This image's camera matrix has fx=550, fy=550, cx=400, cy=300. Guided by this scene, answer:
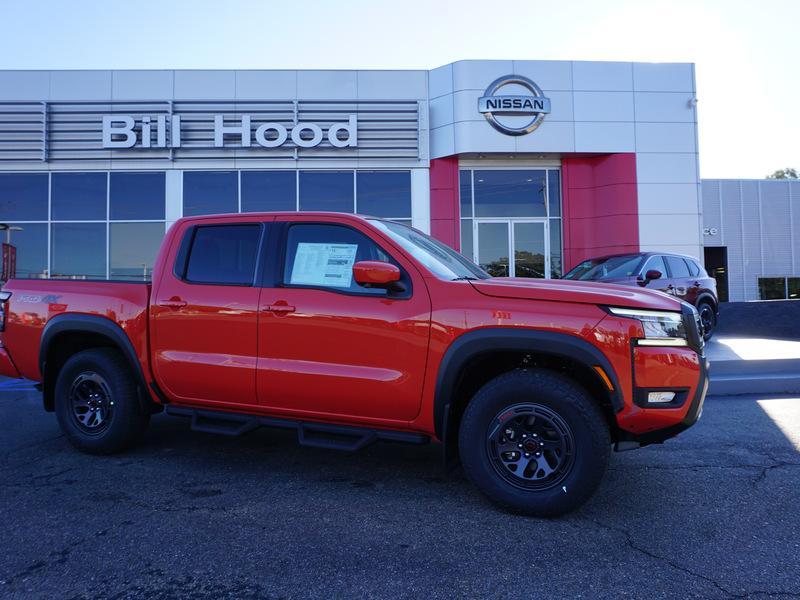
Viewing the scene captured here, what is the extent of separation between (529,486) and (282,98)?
1393 centimetres

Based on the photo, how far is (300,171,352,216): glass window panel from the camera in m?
15.1

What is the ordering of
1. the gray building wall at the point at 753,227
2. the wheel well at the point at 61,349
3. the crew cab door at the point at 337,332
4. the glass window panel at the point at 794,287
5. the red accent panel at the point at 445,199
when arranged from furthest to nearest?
the glass window panel at the point at 794,287, the gray building wall at the point at 753,227, the red accent panel at the point at 445,199, the wheel well at the point at 61,349, the crew cab door at the point at 337,332

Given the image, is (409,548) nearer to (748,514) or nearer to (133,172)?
(748,514)

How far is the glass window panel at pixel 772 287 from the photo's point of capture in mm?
25453

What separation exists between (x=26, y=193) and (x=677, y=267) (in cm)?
1618

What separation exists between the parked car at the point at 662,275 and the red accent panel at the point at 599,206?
468cm

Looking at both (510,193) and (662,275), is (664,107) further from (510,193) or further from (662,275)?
(662,275)

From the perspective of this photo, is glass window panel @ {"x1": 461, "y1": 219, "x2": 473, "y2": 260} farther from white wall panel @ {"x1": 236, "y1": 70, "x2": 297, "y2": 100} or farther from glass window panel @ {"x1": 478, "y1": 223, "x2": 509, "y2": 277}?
white wall panel @ {"x1": 236, "y1": 70, "x2": 297, "y2": 100}

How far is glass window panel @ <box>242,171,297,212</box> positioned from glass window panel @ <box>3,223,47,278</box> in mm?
5572

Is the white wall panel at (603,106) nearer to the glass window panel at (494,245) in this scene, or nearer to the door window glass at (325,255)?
the glass window panel at (494,245)

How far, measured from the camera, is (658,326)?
3023 millimetres

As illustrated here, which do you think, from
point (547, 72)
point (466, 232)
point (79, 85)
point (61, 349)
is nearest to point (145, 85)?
point (79, 85)

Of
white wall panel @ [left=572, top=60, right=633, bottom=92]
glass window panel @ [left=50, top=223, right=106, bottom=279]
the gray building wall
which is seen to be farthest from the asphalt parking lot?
the gray building wall

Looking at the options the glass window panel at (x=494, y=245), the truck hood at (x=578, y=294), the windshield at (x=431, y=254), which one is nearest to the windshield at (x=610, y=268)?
the glass window panel at (x=494, y=245)
